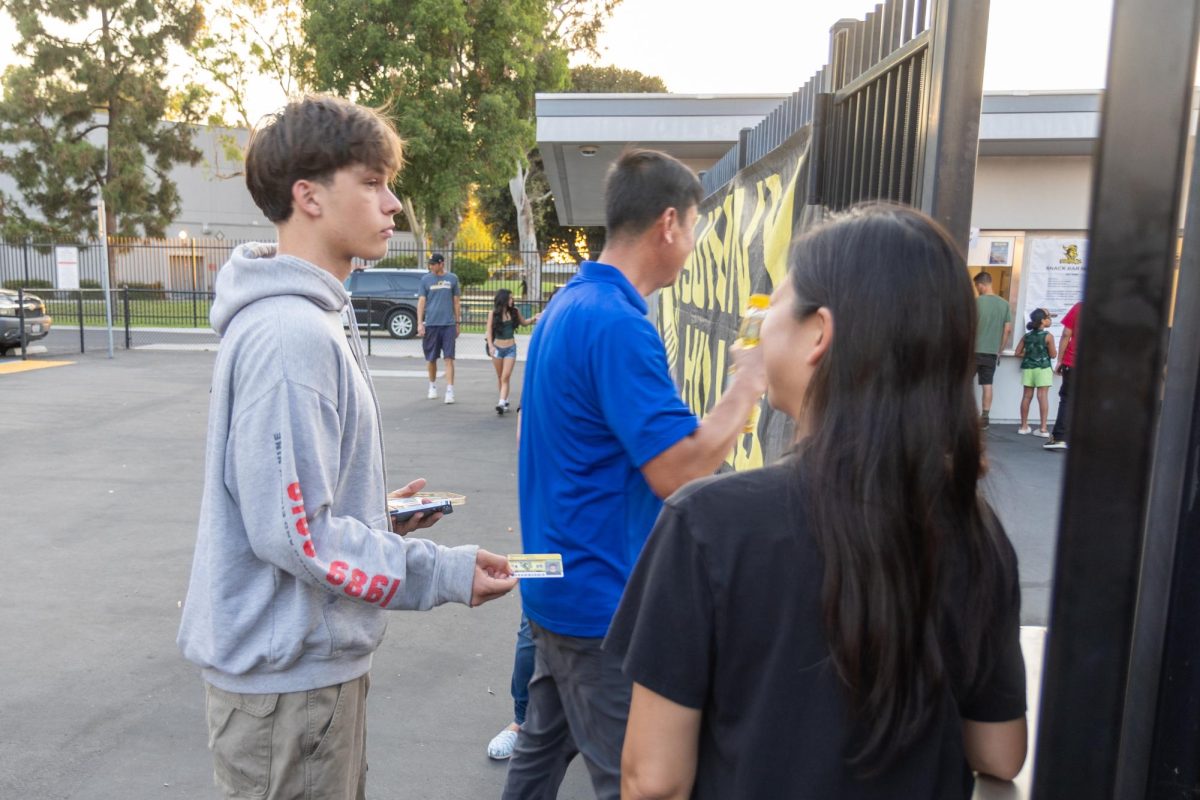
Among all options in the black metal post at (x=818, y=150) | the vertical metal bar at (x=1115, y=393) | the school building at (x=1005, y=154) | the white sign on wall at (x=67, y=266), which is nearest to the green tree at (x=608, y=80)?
the white sign on wall at (x=67, y=266)

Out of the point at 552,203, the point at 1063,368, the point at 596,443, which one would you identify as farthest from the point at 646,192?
the point at 552,203

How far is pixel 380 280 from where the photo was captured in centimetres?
2517

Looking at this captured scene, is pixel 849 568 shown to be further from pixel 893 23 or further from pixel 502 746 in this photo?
pixel 502 746

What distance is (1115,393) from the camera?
2.98 ft

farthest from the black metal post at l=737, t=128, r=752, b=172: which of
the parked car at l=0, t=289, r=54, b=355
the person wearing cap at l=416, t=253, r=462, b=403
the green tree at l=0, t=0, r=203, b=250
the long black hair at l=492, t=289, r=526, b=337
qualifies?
the green tree at l=0, t=0, r=203, b=250

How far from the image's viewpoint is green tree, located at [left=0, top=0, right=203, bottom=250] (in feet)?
119

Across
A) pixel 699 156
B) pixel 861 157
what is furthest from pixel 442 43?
pixel 861 157

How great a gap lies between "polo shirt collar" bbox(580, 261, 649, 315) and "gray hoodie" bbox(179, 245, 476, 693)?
83cm

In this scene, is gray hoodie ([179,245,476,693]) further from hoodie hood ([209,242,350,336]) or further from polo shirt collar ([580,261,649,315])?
polo shirt collar ([580,261,649,315])

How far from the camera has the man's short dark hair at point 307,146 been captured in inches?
79.6

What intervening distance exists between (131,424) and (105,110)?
32665 mm

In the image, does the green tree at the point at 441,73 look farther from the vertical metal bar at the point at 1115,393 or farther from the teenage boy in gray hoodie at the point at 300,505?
the vertical metal bar at the point at 1115,393

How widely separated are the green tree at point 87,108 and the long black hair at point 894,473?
4041 centimetres

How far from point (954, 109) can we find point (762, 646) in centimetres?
134
